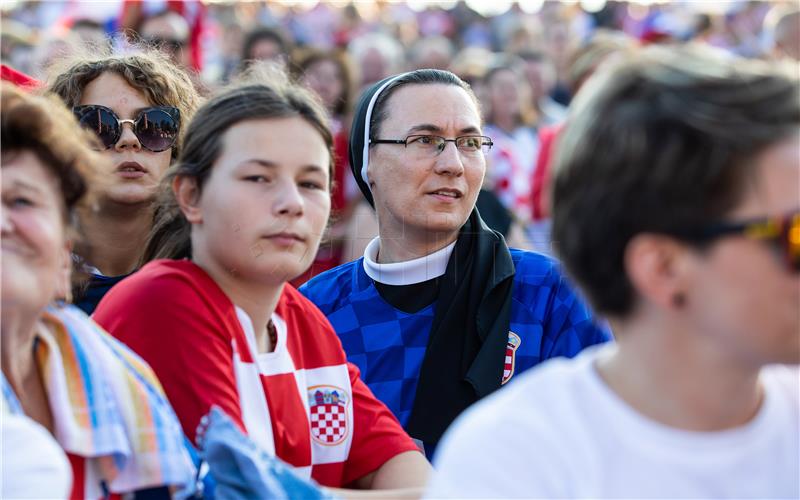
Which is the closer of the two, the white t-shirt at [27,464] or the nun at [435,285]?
the white t-shirt at [27,464]

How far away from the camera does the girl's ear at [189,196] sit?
8.10 feet

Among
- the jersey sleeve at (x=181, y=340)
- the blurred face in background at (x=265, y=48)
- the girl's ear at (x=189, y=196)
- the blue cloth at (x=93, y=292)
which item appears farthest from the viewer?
the blurred face in background at (x=265, y=48)

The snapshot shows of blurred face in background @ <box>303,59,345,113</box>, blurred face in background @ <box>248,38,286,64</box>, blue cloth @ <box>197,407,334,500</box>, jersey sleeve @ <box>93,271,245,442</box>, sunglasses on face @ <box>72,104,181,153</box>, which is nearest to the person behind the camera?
blue cloth @ <box>197,407,334,500</box>

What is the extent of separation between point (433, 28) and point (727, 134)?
Result: 548 inches

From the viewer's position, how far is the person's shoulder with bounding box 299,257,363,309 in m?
3.47

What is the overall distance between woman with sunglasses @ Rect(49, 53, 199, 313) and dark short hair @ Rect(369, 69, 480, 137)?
2.14ft

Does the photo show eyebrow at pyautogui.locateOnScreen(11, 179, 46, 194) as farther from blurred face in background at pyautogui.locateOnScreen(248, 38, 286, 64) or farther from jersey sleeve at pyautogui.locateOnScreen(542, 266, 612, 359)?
blurred face in background at pyautogui.locateOnScreen(248, 38, 286, 64)

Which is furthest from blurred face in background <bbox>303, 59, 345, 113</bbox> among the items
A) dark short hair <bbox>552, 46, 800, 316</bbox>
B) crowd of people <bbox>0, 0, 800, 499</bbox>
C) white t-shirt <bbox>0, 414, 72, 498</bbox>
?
white t-shirt <bbox>0, 414, 72, 498</bbox>

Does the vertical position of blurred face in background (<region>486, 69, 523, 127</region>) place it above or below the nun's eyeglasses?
above

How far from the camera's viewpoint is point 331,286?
11.5ft

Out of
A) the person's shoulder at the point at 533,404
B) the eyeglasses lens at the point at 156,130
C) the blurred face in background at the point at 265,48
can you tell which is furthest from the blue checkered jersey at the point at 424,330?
the blurred face in background at the point at 265,48

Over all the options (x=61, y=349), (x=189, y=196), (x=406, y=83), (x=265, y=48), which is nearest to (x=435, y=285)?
(x=406, y=83)

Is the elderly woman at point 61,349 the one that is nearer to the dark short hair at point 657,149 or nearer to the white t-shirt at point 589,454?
the white t-shirt at point 589,454

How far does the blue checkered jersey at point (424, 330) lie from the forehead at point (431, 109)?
0.50m
